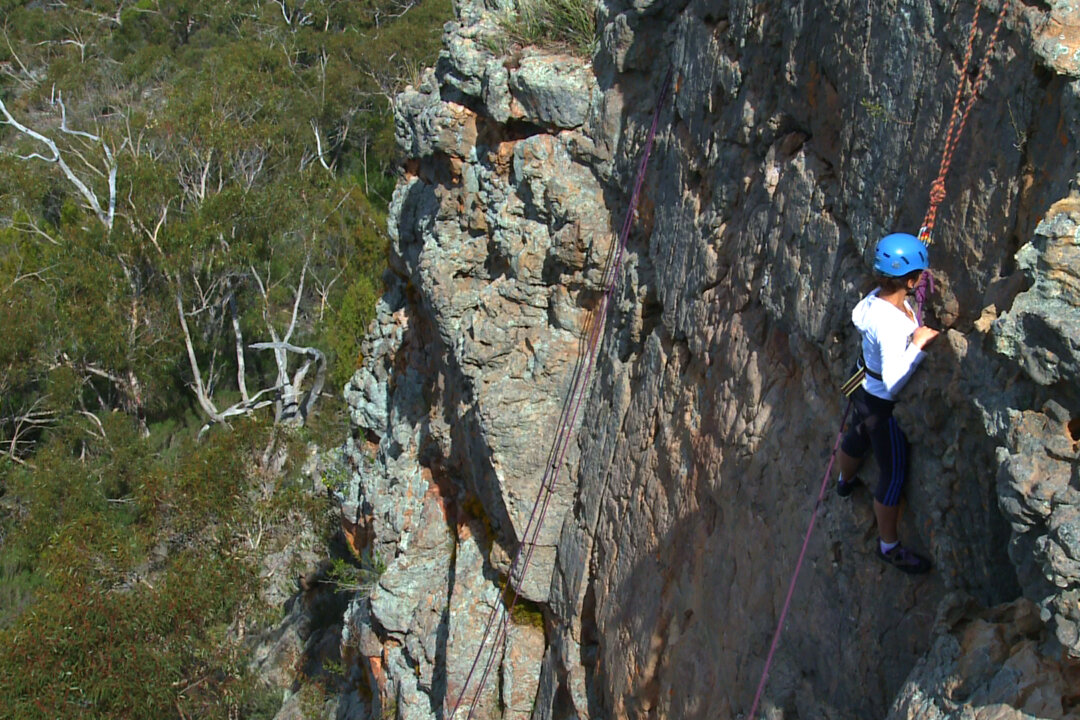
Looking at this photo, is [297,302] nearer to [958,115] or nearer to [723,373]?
[723,373]

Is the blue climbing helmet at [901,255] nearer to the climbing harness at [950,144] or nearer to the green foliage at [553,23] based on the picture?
the climbing harness at [950,144]

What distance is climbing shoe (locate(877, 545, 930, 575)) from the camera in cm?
343

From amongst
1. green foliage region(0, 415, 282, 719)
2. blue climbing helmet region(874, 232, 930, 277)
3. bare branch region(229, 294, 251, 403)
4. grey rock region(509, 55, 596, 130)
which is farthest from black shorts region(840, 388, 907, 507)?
bare branch region(229, 294, 251, 403)

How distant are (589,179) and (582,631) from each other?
10.7 feet

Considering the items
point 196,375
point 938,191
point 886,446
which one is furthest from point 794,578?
point 196,375

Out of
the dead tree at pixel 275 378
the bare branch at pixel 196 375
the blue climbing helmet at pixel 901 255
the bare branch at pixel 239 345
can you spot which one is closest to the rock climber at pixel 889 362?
the blue climbing helmet at pixel 901 255

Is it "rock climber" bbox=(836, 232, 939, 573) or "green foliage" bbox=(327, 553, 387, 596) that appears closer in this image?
"rock climber" bbox=(836, 232, 939, 573)

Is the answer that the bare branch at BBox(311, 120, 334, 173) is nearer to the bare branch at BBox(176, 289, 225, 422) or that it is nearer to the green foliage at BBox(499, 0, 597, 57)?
the bare branch at BBox(176, 289, 225, 422)

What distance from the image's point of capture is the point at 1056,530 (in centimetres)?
266

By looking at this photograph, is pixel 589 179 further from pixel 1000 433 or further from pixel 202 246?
pixel 202 246

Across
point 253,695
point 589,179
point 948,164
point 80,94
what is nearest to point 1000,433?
point 948,164

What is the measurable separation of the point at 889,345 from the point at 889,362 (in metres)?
0.06

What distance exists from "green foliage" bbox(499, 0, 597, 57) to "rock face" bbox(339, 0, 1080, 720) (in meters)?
0.24

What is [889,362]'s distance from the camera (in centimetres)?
343
